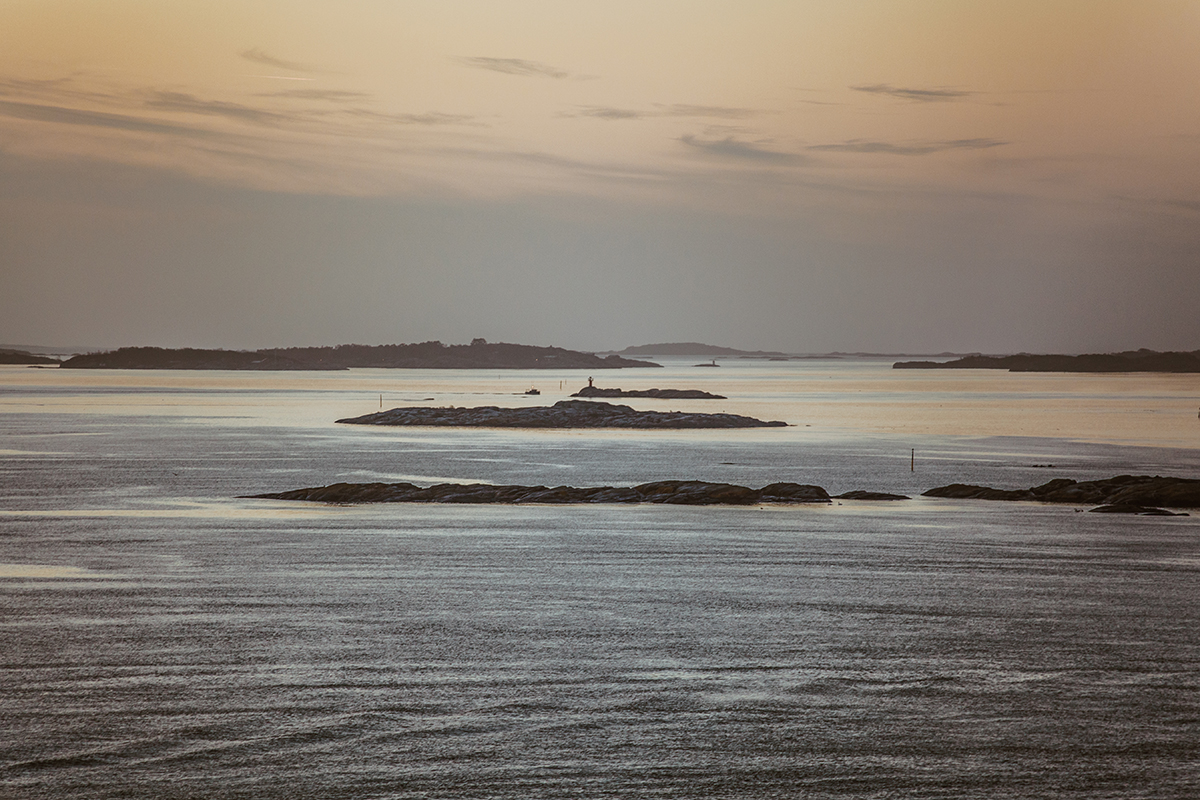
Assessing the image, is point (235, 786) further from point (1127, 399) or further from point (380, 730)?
point (1127, 399)

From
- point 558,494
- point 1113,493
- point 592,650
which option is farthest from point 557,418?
point 592,650

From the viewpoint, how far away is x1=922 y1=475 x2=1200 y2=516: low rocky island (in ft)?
127

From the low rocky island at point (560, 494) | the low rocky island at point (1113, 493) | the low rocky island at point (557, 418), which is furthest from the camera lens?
the low rocky island at point (557, 418)

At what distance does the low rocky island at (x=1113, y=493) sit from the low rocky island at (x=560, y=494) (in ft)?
13.2

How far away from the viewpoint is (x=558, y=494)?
39938mm

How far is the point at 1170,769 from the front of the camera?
11.9 m

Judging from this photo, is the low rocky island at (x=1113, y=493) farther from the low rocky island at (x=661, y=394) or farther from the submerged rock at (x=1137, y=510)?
the low rocky island at (x=661, y=394)

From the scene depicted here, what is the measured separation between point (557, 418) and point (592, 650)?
78574 mm

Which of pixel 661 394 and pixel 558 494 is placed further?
pixel 661 394

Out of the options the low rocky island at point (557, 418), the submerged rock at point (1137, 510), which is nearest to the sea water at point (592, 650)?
the submerged rock at point (1137, 510)

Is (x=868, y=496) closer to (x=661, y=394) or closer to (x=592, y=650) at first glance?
(x=592, y=650)

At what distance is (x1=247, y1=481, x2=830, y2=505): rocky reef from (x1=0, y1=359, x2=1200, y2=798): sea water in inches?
65.9

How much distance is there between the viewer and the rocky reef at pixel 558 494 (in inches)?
1544

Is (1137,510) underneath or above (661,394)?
underneath
